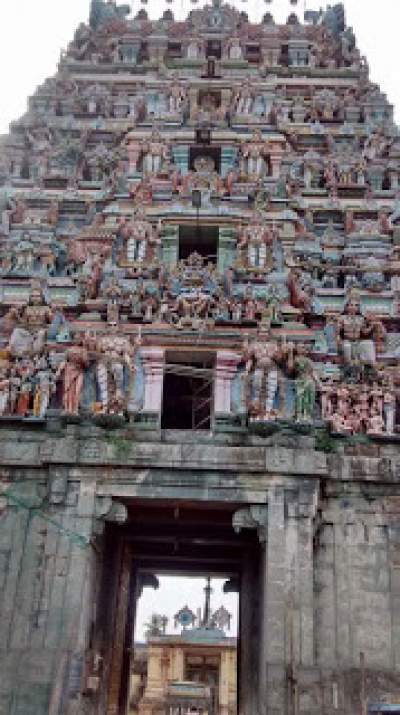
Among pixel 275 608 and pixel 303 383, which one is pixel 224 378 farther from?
pixel 275 608

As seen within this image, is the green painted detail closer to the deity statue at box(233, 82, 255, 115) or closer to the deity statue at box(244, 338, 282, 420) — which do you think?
the deity statue at box(244, 338, 282, 420)

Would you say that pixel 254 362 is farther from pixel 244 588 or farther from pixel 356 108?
pixel 356 108

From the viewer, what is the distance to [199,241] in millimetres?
18703

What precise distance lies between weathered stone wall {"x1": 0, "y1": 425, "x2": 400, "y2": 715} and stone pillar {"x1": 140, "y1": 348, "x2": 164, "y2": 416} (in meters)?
1.03

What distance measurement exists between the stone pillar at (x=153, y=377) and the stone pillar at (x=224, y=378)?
1.08 m

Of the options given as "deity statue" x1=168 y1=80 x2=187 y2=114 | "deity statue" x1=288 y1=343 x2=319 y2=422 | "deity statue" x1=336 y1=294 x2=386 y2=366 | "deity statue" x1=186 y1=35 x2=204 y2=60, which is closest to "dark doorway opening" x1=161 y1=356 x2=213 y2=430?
"deity statue" x1=288 y1=343 x2=319 y2=422

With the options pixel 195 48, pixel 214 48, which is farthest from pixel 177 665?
pixel 214 48

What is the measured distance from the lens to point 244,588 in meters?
16.5

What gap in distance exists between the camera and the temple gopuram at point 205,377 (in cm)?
1253

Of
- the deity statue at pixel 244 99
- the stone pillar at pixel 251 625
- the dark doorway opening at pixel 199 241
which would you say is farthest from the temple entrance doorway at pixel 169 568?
the deity statue at pixel 244 99

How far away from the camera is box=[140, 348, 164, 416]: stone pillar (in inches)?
581

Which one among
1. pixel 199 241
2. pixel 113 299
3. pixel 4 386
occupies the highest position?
pixel 199 241

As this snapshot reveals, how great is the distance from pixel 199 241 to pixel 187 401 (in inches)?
151

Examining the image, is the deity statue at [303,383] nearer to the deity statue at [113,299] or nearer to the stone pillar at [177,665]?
the deity statue at [113,299]
